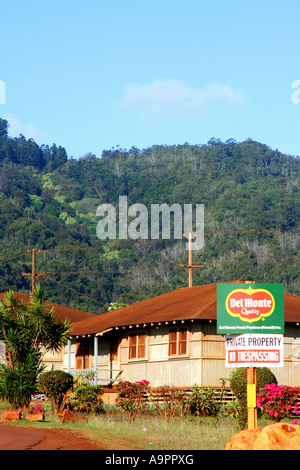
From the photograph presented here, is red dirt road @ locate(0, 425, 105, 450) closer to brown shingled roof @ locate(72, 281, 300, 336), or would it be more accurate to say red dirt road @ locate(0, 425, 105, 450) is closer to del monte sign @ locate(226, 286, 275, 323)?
del monte sign @ locate(226, 286, 275, 323)

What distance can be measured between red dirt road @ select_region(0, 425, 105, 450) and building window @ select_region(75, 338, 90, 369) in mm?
18996

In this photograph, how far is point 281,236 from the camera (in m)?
120

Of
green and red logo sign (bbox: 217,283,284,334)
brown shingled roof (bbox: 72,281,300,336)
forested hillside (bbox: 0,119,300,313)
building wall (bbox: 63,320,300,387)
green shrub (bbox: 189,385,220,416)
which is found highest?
forested hillside (bbox: 0,119,300,313)

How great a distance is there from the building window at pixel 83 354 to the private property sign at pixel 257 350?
79.2 feet

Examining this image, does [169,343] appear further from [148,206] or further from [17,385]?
[148,206]

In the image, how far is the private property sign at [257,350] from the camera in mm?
14891

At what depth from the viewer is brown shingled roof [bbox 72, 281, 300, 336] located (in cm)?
3092

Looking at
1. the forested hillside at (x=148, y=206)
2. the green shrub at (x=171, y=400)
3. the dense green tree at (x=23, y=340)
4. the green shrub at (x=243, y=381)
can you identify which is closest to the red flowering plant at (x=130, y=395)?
the green shrub at (x=171, y=400)

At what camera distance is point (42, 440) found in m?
16.3

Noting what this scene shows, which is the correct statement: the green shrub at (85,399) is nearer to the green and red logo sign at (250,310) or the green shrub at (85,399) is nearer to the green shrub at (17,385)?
the green shrub at (17,385)

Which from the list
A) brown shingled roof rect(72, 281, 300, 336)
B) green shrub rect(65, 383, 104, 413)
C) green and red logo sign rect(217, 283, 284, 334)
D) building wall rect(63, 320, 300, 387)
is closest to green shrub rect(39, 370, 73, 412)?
green shrub rect(65, 383, 104, 413)

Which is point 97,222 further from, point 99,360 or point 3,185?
point 99,360
